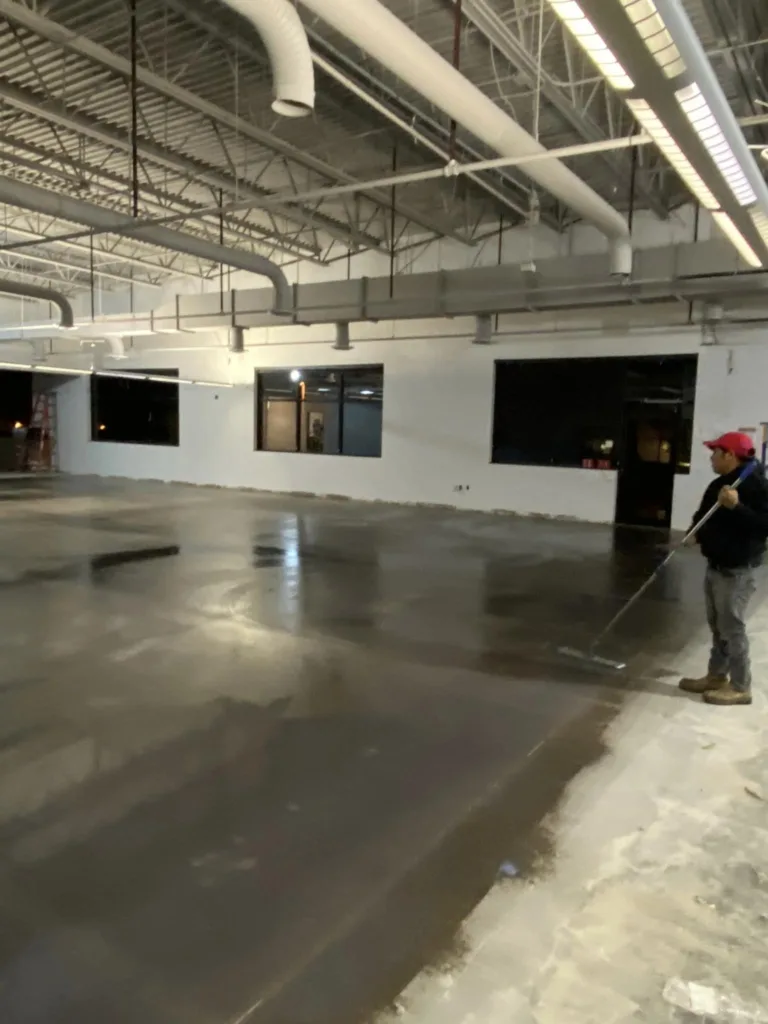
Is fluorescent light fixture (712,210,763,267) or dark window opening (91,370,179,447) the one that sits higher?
fluorescent light fixture (712,210,763,267)

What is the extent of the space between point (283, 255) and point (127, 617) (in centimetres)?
778

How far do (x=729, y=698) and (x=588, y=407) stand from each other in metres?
6.70

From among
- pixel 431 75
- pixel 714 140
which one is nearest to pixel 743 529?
pixel 714 140

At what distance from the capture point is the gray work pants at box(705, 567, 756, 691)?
314 centimetres

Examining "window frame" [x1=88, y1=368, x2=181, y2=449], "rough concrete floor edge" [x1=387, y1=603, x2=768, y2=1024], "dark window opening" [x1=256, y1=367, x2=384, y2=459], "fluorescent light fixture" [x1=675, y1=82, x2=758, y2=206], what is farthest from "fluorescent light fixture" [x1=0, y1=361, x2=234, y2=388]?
"rough concrete floor edge" [x1=387, y1=603, x2=768, y2=1024]

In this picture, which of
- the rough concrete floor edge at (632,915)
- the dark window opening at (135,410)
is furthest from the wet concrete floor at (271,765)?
the dark window opening at (135,410)

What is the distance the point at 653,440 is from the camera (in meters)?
9.09

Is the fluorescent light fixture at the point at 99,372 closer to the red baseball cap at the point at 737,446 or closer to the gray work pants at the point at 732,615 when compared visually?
the red baseball cap at the point at 737,446

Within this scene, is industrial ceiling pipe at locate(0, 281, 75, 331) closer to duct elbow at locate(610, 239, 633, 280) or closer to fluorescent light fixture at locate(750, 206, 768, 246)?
duct elbow at locate(610, 239, 633, 280)

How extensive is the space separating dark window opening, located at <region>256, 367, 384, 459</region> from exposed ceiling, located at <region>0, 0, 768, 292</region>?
113 inches

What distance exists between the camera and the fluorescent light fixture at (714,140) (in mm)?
2477

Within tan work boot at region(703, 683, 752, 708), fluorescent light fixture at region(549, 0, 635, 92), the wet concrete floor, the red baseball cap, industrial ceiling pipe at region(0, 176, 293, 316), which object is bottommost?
the wet concrete floor

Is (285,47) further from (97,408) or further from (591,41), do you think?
(97,408)

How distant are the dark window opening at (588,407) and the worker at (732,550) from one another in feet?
19.6
